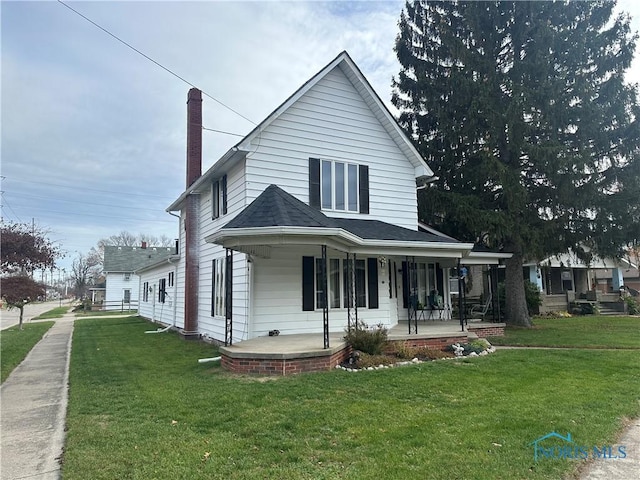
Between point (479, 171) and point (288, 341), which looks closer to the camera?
point (288, 341)

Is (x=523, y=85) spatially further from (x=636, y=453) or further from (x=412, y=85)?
(x=636, y=453)

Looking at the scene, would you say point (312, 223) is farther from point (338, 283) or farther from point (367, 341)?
point (338, 283)

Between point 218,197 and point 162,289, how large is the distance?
9.84 m

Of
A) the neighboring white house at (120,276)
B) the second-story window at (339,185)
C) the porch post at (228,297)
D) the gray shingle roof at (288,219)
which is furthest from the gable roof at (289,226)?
the neighboring white house at (120,276)

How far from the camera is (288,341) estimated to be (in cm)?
973

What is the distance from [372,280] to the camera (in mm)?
12414

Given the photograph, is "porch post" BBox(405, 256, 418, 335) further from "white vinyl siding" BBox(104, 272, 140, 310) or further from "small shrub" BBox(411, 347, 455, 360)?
"white vinyl siding" BBox(104, 272, 140, 310)

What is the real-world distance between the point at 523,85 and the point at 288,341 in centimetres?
1243

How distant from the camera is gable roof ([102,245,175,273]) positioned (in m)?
43.3

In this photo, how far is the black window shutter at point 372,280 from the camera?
40.5 ft

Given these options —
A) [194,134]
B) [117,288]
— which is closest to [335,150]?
[194,134]

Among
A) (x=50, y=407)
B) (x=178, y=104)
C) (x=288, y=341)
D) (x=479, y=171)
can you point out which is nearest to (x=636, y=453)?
(x=288, y=341)

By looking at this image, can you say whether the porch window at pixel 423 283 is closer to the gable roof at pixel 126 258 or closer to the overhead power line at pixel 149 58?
the overhead power line at pixel 149 58

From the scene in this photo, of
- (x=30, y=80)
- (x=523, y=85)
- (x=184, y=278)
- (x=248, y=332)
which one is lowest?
(x=248, y=332)
